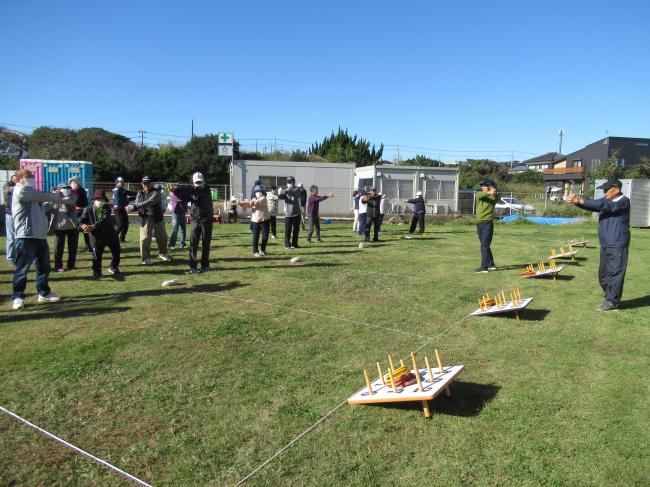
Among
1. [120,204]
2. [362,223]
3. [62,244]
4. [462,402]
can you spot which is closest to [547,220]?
[362,223]

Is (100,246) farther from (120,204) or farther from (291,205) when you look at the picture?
(291,205)

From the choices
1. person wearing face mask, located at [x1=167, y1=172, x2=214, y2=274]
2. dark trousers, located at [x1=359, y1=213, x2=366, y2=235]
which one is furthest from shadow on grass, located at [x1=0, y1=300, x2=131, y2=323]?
dark trousers, located at [x1=359, y1=213, x2=366, y2=235]

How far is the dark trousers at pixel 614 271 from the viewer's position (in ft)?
23.6

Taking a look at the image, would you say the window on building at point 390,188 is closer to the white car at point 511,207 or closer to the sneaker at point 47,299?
the white car at point 511,207

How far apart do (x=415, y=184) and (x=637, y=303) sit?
861 inches

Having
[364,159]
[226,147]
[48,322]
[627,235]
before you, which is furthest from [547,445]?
[364,159]

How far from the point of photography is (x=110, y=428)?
12.5ft

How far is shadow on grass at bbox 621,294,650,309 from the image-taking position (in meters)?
7.60

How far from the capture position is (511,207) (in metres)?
32.6

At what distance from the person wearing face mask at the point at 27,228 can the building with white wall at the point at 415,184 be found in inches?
885

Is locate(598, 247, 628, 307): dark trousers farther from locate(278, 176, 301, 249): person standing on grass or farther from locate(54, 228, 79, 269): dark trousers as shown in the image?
locate(54, 228, 79, 269): dark trousers

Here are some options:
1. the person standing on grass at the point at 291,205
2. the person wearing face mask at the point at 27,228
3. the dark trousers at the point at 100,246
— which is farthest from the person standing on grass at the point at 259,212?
the person wearing face mask at the point at 27,228

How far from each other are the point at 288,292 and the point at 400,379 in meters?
4.41

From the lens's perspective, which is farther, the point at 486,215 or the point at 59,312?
the point at 486,215
